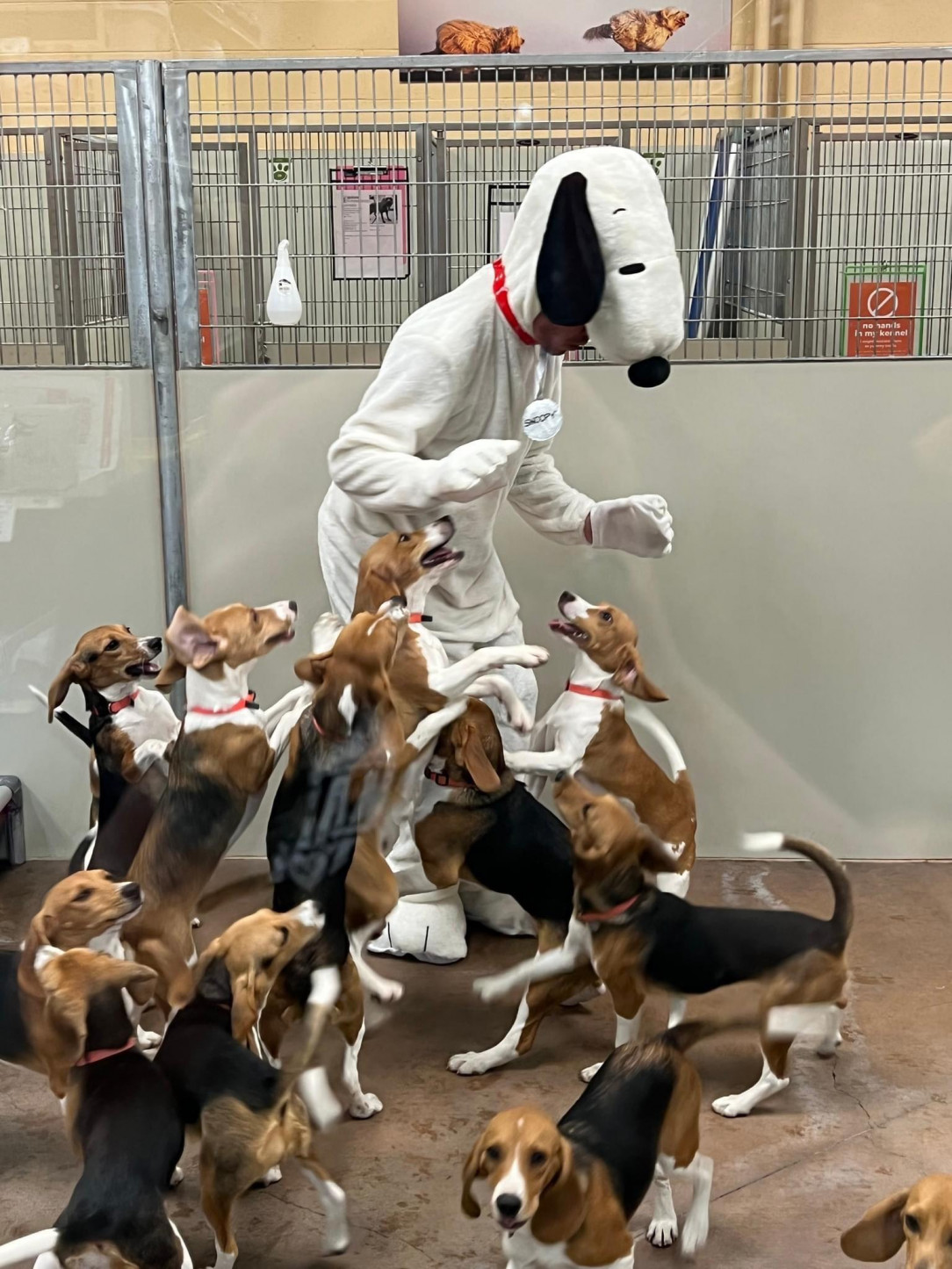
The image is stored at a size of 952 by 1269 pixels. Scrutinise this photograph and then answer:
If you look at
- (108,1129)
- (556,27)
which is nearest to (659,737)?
(108,1129)

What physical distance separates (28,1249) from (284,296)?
1.74m

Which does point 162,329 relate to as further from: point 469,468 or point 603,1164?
point 603,1164

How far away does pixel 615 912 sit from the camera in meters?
1.55

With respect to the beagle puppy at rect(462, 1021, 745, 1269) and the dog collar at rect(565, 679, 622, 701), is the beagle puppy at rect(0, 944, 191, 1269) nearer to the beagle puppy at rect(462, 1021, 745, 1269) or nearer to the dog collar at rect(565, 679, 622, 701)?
the beagle puppy at rect(462, 1021, 745, 1269)

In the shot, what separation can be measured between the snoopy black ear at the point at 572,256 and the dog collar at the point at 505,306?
0.36 feet

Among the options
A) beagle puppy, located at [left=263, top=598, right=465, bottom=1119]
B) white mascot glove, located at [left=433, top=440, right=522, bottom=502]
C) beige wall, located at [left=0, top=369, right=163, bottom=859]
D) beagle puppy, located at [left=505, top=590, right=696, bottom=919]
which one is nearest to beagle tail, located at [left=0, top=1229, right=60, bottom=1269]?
beagle puppy, located at [left=263, top=598, right=465, bottom=1119]

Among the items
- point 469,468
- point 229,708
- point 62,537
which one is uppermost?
point 469,468

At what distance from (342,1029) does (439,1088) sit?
12.7 inches

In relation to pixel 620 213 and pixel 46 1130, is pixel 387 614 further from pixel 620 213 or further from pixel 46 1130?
pixel 46 1130

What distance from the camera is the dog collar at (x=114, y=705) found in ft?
5.96

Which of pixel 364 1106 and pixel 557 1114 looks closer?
pixel 557 1114

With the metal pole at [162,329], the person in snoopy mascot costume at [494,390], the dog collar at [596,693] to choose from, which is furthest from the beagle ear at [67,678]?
the dog collar at [596,693]

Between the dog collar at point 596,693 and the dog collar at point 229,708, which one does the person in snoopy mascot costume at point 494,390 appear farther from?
the dog collar at point 229,708

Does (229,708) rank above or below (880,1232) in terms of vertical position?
above
